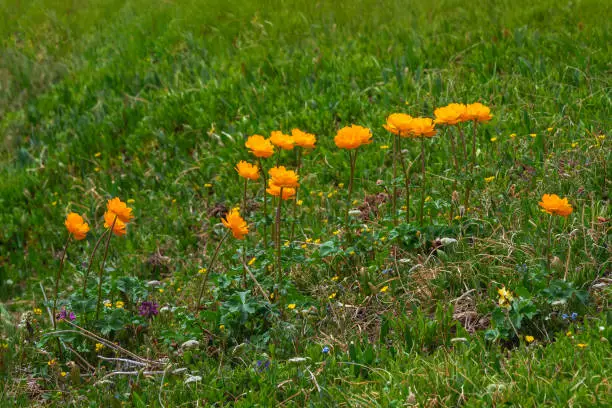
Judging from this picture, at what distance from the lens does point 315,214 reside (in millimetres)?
4609

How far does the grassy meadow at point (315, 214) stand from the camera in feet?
10.2

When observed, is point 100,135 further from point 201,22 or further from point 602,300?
point 602,300

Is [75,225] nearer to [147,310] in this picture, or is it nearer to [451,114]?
[147,310]

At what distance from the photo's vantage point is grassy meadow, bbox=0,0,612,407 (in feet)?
10.2

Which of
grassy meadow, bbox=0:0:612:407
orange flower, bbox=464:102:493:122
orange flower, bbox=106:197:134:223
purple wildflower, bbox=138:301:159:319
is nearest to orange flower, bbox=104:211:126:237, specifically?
orange flower, bbox=106:197:134:223

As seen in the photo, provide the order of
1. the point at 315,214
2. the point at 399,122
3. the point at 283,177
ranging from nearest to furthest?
the point at 283,177 → the point at 399,122 → the point at 315,214

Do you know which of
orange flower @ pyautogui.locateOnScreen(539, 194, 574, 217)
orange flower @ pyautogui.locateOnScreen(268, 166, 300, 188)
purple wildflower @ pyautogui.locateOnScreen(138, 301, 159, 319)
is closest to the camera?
orange flower @ pyautogui.locateOnScreen(539, 194, 574, 217)

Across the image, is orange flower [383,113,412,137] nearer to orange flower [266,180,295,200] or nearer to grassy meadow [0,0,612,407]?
grassy meadow [0,0,612,407]

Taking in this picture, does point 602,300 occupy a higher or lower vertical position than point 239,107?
higher

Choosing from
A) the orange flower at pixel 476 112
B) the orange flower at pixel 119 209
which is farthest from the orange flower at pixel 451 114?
the orange flower at pixel 119 209

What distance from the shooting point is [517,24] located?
599 centimetres

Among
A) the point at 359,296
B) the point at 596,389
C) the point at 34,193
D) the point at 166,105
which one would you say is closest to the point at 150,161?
the point at 166,105

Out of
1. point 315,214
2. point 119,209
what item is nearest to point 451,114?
point 315,214

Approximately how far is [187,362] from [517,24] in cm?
403
